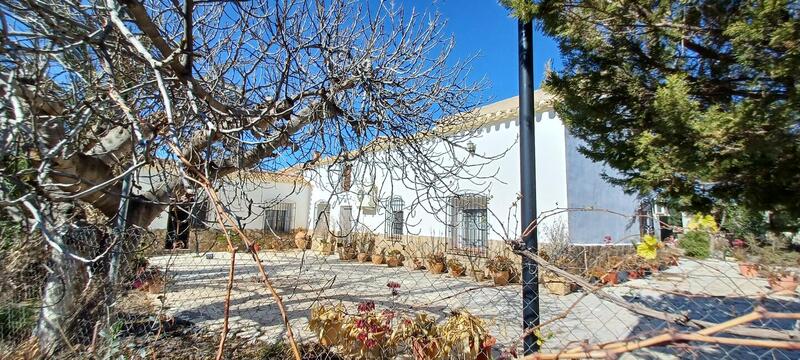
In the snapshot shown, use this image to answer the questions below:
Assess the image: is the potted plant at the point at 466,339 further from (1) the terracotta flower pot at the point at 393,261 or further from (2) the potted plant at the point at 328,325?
(1) the terracotta flower pot at the point at 393,261

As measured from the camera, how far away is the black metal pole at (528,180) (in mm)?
2248

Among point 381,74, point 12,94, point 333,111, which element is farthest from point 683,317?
point 381,74

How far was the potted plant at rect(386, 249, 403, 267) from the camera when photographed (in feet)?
37.9

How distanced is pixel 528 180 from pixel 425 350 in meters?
1.79

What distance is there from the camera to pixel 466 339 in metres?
2.97

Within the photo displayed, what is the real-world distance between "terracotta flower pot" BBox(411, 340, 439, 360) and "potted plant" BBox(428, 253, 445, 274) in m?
6.83

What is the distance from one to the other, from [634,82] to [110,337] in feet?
14.0

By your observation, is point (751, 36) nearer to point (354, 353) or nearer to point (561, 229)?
point (354, 353)

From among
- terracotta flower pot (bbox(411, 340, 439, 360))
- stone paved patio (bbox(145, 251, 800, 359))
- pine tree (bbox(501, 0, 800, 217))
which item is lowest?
stone paved patio (bbox(145, 251, 800, 359))

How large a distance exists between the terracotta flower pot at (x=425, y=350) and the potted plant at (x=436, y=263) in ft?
22.4

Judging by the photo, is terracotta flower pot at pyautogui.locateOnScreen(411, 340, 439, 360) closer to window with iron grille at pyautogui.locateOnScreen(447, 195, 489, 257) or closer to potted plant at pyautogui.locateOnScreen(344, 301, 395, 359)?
potted plant at pyautogui.locateOnScreen(344, 301, 395, 359)

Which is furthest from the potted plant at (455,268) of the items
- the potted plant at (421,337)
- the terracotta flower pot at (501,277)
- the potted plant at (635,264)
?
the potted plant at (421,337)

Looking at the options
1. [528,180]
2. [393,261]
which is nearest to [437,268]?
[393,261]

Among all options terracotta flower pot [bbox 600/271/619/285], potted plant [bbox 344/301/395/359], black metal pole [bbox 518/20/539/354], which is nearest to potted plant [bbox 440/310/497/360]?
potted plant [bbox 344/301/395/359]
